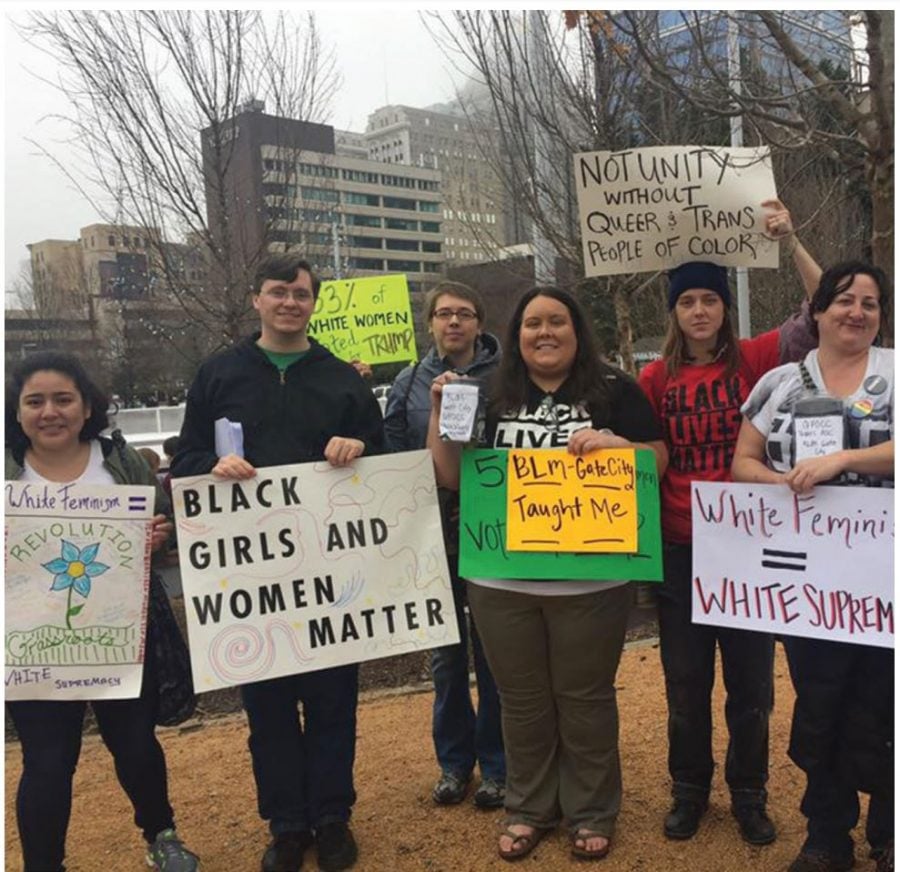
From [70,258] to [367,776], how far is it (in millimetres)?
24182

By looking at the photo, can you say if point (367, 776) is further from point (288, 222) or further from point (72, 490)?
point (288, 222)

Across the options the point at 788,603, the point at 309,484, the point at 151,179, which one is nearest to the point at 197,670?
the point at 309,484

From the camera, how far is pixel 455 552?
3633 mm

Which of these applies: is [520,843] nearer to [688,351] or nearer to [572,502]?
[572,502]

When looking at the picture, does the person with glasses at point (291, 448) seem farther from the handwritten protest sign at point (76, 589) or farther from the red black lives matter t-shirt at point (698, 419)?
the red black lives matter t-shirt at point (698, 419)

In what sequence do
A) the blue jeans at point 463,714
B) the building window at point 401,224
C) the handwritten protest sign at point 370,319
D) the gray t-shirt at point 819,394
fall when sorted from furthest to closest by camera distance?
the building window at point 401,224 < the handwritten protest sign at point 370,319 < the blue jeans at point 463,714 < the gray t-shirt at point 819,394

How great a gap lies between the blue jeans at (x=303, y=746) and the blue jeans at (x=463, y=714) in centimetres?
60

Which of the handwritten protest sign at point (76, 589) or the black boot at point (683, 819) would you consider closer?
the handwritten protest sign at point (76, 589)

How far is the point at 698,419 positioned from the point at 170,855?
105 inches

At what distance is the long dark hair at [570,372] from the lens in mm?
3207

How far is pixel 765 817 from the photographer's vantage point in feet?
11.1

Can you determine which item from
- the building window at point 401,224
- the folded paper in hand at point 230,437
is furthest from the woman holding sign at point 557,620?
the building window at point 401,224

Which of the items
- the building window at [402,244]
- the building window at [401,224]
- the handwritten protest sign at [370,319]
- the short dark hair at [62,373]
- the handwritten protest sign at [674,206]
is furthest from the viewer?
the building window at [402,244]

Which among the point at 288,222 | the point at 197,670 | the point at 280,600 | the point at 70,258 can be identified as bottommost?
the point at 197,670
